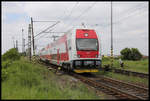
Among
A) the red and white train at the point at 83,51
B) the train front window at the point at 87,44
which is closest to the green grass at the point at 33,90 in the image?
the red and white train at the point at 83,51

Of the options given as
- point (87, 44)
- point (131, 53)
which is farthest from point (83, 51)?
point (131, 53)

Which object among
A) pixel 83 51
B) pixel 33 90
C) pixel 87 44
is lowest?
pixel 33 90

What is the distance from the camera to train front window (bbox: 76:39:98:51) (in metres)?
14.7

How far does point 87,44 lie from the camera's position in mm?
14852

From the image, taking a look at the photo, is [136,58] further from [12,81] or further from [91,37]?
[12,81]

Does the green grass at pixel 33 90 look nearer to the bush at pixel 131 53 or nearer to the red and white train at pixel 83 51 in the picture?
the red and white train at pixel 83 51

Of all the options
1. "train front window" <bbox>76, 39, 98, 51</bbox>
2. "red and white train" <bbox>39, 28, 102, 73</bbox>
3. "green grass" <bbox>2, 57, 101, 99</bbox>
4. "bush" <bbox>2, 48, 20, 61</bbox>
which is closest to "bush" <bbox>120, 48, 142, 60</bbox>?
"red and white train" <bbox>39, 28, 102, 73</bbox>

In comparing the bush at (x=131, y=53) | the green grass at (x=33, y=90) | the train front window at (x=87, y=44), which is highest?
the train front window at (x=87, y=44)

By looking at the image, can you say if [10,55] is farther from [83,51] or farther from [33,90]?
[33,90]

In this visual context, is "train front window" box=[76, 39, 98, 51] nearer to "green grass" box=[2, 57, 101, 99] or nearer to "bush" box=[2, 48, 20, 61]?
"green grass" box=[2, 57, 101, 99]

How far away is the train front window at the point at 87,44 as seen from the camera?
48.1 ft

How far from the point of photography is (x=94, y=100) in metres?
6.73

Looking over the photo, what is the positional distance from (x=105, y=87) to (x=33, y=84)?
3.50 metres

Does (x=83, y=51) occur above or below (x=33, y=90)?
above
